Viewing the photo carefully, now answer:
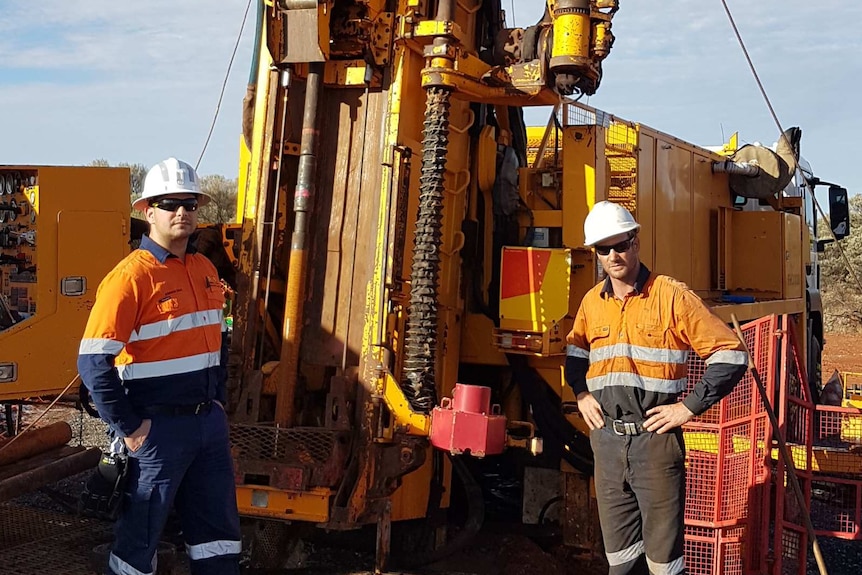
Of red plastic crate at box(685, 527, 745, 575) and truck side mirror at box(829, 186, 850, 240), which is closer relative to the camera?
red plastic crate at box(685, 527, 745, 575)

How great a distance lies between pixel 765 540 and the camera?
4859 mm

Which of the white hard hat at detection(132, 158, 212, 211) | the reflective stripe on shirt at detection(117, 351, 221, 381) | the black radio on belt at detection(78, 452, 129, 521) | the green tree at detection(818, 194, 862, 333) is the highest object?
the green tree at detection(818, 194, 862, 333)

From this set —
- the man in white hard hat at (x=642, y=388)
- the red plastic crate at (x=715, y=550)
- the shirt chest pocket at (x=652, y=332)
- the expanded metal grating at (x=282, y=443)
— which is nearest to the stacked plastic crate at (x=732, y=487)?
the red plastic crate at (x=715, y=550)

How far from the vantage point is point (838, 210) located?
10.2 metres

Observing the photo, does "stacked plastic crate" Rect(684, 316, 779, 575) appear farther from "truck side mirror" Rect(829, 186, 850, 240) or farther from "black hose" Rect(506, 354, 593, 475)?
"truck side mirror" Rect(829, 186, 850, 240)

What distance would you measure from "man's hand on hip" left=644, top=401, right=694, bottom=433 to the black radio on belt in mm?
2118

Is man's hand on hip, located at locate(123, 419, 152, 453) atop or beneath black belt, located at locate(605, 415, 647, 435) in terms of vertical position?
beneath

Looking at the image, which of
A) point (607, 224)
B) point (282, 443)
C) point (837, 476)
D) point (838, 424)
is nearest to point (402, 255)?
point (282, 443)

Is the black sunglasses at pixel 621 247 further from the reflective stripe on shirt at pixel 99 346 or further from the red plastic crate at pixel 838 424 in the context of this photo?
the red plastic crate at pixel 838 424

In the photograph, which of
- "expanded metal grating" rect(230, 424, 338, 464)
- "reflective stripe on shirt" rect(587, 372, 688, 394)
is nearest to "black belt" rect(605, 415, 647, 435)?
"reflective stripe on shirt" rect(587, 372, 688, 394)

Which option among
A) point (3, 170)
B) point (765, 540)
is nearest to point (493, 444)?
point (765, 540)

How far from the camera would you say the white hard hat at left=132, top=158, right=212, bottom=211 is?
149 inches

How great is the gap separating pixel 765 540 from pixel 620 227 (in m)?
2.14

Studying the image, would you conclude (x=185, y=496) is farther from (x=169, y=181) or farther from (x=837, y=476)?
(x=837, y=476)
